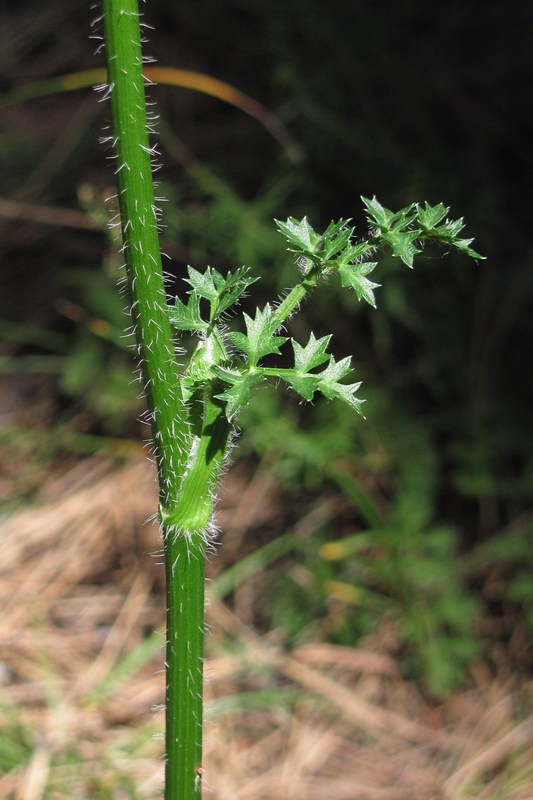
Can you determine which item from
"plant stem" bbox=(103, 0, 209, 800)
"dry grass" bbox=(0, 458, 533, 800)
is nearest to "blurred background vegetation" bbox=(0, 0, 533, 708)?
"dry grass" bbox=(0, 458, 533, 800)

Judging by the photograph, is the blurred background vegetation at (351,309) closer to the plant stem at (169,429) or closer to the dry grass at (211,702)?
the dry grass at (211,702)

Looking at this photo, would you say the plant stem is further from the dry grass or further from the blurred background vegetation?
the blurred background vegetation

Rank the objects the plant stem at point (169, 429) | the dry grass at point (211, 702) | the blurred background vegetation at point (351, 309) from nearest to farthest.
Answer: the plant stem at point (169, 429) < the dry grass at point (211, 702) < the blurred background vegetation at point (351, 309)

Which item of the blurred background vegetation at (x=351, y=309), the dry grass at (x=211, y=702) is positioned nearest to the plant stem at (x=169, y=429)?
the dry grass at (x=211, y=702)

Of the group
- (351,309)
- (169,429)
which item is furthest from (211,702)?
(169,429)

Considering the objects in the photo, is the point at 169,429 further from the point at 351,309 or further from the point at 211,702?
the point at 351,309

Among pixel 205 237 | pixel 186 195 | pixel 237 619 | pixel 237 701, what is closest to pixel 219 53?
pixel 186 195

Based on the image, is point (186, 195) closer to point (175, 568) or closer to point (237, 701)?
point (237, 701)
